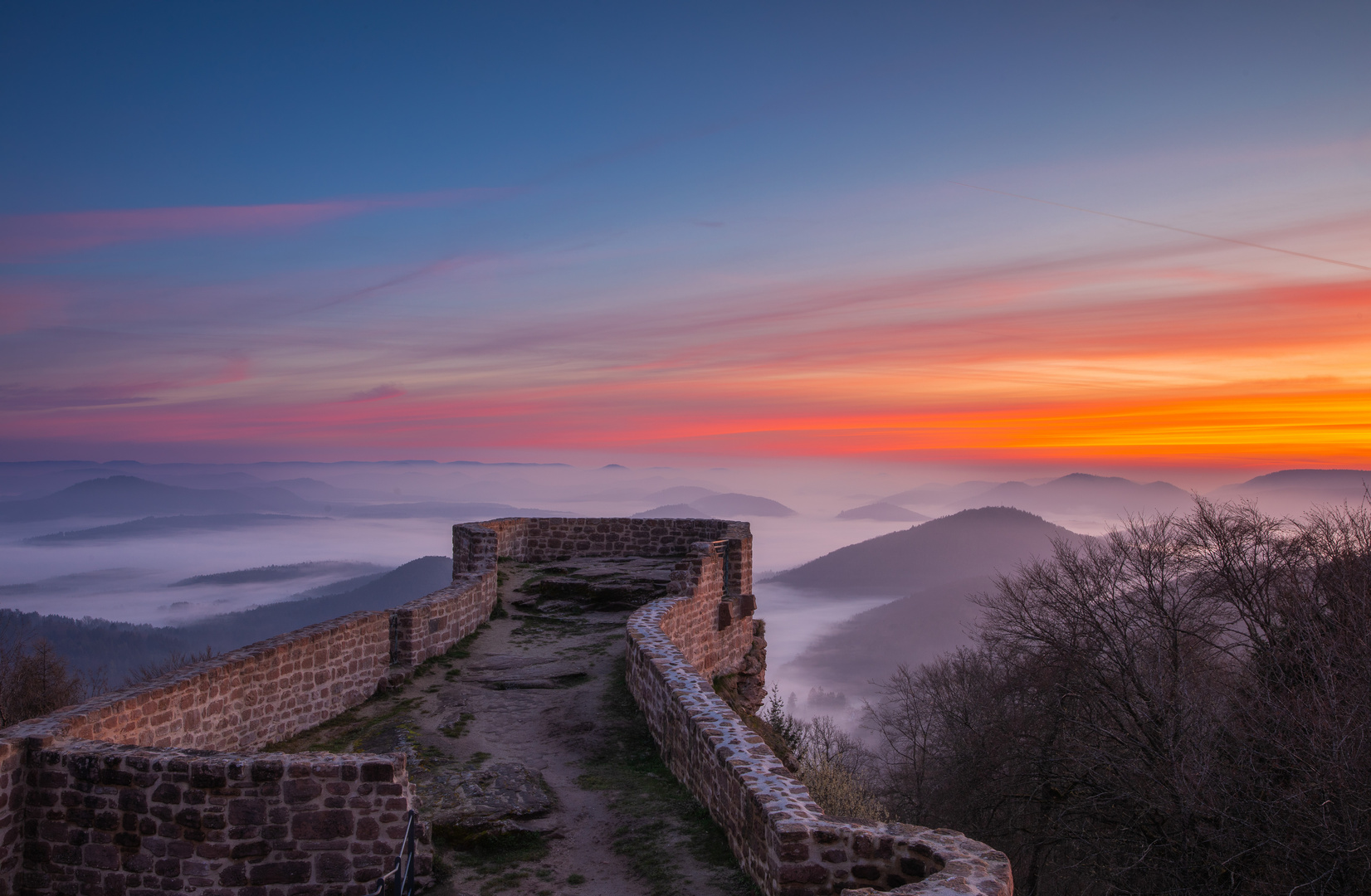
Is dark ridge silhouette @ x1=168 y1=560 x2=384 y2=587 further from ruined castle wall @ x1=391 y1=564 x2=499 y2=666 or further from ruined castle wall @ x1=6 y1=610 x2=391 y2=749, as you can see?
ruined castle wall @ x1=6 y1=610 x2=391 y2=749

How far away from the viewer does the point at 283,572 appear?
7180 inches

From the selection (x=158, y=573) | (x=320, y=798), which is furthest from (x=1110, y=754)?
(x=158, y=573)

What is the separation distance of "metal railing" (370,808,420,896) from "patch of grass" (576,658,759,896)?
188 centimetres

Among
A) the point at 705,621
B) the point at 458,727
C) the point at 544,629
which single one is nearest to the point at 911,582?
the point at 705,621

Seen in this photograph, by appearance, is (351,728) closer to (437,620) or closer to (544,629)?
(437,620)

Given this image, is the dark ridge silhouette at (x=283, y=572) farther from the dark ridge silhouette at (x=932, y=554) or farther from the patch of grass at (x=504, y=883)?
the patch of grass at (x=504, y=883)

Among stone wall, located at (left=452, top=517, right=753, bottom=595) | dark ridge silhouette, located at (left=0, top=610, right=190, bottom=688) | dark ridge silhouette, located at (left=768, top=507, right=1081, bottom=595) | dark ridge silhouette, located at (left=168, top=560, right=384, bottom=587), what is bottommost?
dark ridge silhouette, located at (left=168, top=560, right=384, bottom=587)

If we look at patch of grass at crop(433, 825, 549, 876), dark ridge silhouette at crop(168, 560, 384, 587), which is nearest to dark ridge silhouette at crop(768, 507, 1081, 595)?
dark ridge silhouette at crop(168, 560, 384, 587)

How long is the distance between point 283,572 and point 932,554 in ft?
441

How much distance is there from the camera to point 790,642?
112 m

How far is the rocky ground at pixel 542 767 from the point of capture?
7594 mm

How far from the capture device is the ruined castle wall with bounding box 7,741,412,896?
7176 mm

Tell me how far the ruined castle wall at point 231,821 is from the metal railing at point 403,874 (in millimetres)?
69

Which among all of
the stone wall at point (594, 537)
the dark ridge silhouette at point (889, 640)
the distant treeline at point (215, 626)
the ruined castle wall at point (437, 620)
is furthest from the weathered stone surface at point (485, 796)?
the dark ridge silhouette at point (889, 640)
